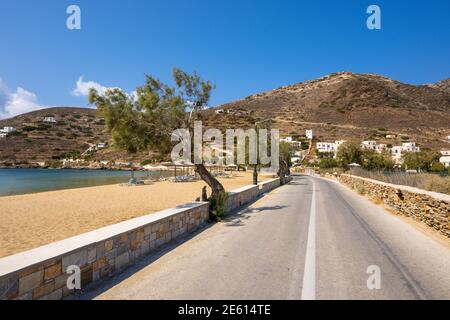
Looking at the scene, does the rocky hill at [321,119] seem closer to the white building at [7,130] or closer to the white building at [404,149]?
the white building at [7,130]

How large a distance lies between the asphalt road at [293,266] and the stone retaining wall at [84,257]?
27cm

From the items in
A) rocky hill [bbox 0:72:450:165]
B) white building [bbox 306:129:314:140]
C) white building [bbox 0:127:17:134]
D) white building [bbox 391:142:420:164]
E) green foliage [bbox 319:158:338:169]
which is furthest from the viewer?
white building [bbox 0:127:17:134]

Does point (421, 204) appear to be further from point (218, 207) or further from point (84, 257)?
point (84, 257)

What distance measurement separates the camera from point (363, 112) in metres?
112

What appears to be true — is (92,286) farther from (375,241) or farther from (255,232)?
(375,241)

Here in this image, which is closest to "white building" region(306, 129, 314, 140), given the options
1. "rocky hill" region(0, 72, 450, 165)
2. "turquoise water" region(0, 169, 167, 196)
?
"rocky hill" region(0, 72, 450, 165)

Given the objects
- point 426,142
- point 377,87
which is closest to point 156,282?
point 426,142

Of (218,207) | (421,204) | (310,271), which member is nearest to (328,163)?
(421,204)

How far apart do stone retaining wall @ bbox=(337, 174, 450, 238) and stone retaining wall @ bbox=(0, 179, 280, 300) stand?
731 centimetres

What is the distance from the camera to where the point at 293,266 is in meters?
6.07

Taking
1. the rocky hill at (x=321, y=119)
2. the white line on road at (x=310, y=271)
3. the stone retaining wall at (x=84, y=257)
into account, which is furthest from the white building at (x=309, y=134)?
the stone retaining wall at (x=84, y=257)

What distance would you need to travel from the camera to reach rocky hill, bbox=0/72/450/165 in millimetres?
98125

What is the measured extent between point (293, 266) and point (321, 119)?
380 ft

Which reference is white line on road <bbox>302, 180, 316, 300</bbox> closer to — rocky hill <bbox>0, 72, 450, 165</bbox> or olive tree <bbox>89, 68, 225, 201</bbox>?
olive tree <bbox>89, 68, 225, 201</bbox>
